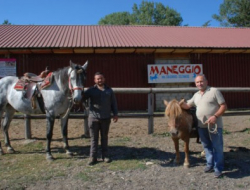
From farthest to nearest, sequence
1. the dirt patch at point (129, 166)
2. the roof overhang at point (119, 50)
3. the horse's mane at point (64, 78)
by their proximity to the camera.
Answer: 1. the roof overhang at point (119, 50)
2. the horse's mane at point (64, 78)
3. the dirt patch at point (129, 166)

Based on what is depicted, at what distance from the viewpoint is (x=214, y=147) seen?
3.86 m

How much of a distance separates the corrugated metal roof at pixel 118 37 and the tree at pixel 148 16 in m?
29.9

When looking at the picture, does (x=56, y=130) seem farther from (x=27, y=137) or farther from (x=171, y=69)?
(x=171, y=69)

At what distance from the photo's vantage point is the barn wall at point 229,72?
1238 cm

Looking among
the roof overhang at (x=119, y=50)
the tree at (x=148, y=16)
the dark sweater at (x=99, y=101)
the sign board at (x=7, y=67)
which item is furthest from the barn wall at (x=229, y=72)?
the tree at (x=148, y=16)

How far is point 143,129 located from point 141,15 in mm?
43553

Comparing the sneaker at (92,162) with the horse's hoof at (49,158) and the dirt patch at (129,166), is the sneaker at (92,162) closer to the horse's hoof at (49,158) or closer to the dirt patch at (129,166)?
the dirt patch at (129,166)

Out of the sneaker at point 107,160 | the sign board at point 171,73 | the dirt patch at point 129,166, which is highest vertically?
the sign board at point 171,73

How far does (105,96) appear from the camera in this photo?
4.48 metres

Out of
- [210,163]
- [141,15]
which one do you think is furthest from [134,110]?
[141,15]

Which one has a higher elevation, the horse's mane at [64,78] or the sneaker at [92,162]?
the horse's mane at [64,78]

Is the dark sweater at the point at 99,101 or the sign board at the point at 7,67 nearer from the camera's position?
the dark sweater at the point at 99,101

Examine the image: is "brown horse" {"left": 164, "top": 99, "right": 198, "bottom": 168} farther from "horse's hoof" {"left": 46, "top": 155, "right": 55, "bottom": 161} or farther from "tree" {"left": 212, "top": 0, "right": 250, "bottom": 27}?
"tree" {"left": 212, "top": 0, "right": 250, "bottom": 27}

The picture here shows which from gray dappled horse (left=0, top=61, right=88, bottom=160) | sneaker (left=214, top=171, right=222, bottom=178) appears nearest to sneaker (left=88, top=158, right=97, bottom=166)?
gray dappled horse (left=0, top=61, right=88, bottom=160)
